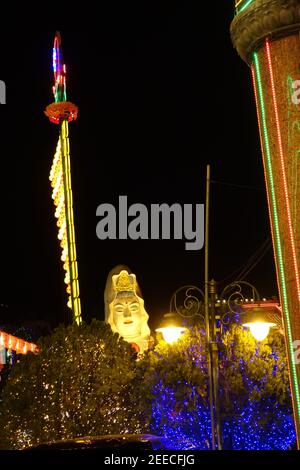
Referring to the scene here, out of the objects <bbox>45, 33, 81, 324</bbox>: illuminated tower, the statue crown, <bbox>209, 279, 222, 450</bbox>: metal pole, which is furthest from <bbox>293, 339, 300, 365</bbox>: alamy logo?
the statue crown

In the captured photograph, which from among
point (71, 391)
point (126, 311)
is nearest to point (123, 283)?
point (126, 311)

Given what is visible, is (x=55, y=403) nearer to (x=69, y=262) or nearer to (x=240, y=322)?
(x=240, y=322)

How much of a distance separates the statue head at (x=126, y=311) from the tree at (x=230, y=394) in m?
12.6

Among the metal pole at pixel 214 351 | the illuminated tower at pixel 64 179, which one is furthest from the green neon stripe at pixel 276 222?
the illuminated tower at pixel 64 179

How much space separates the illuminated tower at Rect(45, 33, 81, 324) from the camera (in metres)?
33.0

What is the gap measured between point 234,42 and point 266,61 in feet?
2.63

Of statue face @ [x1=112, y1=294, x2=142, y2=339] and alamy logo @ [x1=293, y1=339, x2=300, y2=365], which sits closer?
alamy logo @ [x1=293, y1=339, x2=300, y2=365]

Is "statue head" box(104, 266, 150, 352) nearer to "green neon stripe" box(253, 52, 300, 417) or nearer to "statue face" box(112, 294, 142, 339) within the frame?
"statue face" box(112, 294, 142, 339)

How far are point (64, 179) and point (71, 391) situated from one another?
1601cm

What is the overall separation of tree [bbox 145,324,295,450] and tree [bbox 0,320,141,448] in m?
0.93

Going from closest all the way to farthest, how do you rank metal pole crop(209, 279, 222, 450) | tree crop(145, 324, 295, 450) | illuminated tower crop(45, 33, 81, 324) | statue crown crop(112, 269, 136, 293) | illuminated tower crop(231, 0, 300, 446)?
1. illuminated tower crop(231, 0, 300, 446)
2. metal pole crop(209, 279, 222, 450)
3. tree crop(145, 324, 295, 450)
4. illuminated tower crop(45, 33, 81, 324)
5. statue crown crop(112, 269, 136, 293)

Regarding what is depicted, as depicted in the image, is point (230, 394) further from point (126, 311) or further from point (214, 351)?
point (126, 311)

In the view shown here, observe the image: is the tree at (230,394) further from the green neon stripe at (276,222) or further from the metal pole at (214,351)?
the green neon stripe at (276,222)

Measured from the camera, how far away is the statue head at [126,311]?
1310 inches
